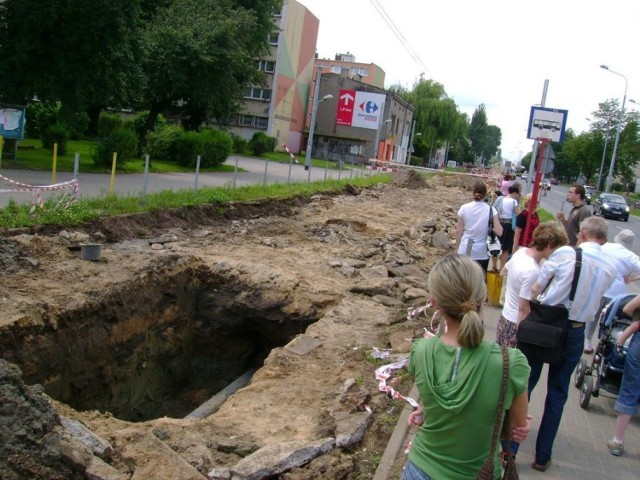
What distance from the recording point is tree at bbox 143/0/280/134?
2612 cm

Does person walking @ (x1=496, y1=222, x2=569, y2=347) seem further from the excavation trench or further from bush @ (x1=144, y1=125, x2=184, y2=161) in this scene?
bush @ (x1=144, y1=125, x2=184, y2=161)

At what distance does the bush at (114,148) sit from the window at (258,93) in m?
36.4

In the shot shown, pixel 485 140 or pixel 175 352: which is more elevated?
pixel 485 140

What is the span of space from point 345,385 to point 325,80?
202ft

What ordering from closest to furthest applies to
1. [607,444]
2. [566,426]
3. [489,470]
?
[489,470], [607,444], [566,426]

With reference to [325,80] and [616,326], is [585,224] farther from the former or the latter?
[325,80]

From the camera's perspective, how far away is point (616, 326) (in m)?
6.17

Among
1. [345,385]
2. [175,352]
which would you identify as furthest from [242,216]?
[345,385]

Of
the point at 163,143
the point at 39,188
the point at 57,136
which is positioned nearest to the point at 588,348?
the point at 39,188

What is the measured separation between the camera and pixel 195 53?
87.1 ft

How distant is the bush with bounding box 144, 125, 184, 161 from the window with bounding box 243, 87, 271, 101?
28.2m

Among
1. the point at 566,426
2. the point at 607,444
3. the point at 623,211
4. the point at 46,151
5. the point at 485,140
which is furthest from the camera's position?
the point at 485,140

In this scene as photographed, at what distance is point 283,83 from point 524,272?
55552mm

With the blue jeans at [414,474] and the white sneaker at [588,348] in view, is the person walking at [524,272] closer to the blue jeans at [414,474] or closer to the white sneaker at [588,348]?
the blue jeans at [414,474]
